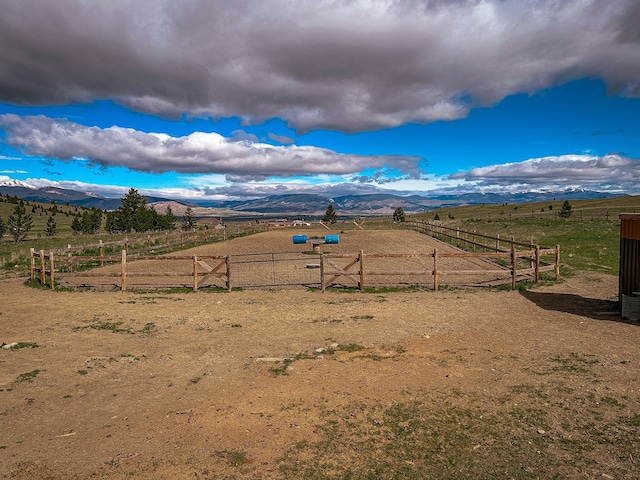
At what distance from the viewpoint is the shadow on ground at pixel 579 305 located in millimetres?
12438

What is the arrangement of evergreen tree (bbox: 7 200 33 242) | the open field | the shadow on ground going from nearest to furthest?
the shadow on ground → the open field → evergreen tree (bbox: 7 200 33 242)

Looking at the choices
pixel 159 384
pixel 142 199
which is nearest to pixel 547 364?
pixel 159 384

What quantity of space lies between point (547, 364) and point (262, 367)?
19.6ft

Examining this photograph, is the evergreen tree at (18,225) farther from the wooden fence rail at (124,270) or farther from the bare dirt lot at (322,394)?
the bare dirt lot at (322,394)

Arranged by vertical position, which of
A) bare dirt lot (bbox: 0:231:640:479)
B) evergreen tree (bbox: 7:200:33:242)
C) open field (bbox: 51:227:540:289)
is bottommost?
bare dirt lot (bbox: 0:231:640:479)

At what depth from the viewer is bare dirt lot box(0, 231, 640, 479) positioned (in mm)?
5477

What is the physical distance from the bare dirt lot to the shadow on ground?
0.36 feet

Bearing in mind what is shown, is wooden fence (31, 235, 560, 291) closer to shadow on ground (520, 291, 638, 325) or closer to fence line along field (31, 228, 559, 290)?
fence line along field (31, 228, 559, 290)

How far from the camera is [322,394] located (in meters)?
7.50

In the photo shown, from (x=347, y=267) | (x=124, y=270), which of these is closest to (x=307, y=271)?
(x=347, y=267)

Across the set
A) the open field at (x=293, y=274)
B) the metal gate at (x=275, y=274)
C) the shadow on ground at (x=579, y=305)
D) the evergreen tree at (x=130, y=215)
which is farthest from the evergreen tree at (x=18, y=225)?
the shadow on ground at (x=579, y=305)

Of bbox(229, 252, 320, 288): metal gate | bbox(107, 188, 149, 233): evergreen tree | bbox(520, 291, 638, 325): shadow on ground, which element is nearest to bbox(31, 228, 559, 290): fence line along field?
bbox(229, 252, 320, 288): metal gate

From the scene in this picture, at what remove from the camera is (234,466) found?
5.38m

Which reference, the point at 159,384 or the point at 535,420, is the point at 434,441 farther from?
the point at 159,384
